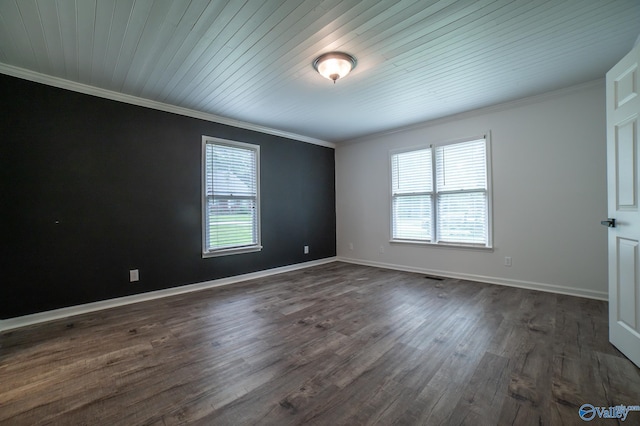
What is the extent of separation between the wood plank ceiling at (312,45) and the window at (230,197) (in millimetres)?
833

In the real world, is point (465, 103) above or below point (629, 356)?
above

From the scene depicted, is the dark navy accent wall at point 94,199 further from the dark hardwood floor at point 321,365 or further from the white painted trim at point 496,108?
the white painted trim at point 496,108

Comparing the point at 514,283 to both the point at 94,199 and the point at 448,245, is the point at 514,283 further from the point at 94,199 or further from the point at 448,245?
the point at 94,199

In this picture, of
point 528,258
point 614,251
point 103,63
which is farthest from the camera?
point 528,258

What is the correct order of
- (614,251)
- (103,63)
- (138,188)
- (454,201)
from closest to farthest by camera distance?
(614,251) → (103,63) → (138,188) → (454,201)

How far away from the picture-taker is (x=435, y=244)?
437cm

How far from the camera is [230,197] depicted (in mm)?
4102

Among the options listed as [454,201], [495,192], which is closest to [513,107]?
[495,192]

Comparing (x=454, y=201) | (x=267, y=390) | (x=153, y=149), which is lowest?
(x=267, y=390)

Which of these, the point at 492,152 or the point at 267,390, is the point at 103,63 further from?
the point at 492,152

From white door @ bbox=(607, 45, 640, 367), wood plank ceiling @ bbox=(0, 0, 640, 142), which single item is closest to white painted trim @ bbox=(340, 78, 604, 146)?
wood plank ceiling @ bbox=(0, 0, 640, 142)

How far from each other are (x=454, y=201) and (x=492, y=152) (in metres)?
0.88

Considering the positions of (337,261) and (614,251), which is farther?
(337,261)

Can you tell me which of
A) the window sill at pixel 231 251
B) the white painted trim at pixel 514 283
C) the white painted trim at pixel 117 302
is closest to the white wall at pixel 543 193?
the white painted trim at pixel 514 283
